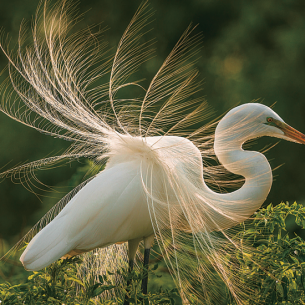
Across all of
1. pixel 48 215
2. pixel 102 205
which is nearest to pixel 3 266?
pixel 48 215

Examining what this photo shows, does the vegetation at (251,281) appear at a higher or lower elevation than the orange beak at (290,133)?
lower

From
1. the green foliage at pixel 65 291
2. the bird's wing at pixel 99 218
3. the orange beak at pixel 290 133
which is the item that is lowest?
the green foliage at pixel 65 291

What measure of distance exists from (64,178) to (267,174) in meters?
2.04

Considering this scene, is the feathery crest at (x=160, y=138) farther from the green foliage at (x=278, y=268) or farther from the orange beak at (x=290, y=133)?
the orange beak at (x=290, y=133)

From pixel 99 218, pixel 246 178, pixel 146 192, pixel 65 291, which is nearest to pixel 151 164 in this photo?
pixel 146 192

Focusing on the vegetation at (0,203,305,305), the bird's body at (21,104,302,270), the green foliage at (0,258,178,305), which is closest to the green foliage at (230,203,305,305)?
the vegetation at (0,203,305,305)

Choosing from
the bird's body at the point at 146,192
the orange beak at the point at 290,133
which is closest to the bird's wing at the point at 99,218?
the bird's body at the point at 146,192

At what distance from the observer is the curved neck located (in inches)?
51.8

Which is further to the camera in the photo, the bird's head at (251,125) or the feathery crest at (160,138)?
the bird's head at (251,125)

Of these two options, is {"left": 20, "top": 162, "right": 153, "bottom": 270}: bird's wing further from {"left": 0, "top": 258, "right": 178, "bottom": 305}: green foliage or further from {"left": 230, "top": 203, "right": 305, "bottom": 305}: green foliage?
{"left": 230, "top": 203, "right": 305, "bottom": 305}: green foliage

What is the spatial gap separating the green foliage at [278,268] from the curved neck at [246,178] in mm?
93

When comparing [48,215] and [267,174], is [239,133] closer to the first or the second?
[267,174]

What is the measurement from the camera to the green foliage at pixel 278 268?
111cm

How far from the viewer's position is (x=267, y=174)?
1.31m
